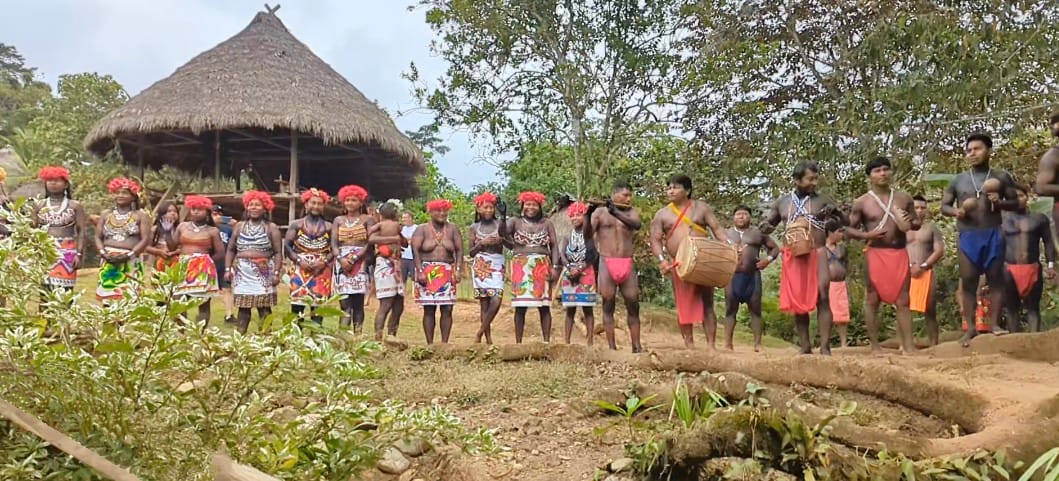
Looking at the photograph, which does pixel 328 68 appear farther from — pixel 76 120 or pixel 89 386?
pixel 89 386

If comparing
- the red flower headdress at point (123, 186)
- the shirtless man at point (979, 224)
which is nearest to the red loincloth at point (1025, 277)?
the shirtless man at point (979, 224)

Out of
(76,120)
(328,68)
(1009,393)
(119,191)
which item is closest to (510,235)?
(119,191)

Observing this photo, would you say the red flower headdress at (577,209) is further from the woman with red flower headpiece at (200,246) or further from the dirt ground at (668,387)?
the woman with red flower headpiece at (200,246)

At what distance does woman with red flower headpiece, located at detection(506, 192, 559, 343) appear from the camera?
23.5 ft

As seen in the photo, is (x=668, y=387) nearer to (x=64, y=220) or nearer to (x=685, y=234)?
(x=685, y=234)

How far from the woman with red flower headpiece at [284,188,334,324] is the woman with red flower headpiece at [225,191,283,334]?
0.56 ft

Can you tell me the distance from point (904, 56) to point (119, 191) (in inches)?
305

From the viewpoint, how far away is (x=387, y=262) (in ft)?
24.1

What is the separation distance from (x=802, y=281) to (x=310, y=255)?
14.0 ft

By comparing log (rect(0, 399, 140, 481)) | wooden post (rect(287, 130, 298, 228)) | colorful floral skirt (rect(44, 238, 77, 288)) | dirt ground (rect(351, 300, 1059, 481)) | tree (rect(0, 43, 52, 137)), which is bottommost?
dirt ground (rect(351, 300, 1059, 481))

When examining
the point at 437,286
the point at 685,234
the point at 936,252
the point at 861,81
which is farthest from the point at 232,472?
the point at 861,81

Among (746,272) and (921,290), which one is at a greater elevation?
(746,272)

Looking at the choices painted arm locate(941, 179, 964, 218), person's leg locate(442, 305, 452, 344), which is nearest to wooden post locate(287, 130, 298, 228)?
person's leg locate(442, 305, 452, 344)

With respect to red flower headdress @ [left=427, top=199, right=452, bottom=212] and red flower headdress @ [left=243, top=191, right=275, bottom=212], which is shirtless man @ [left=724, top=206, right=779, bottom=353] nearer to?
red flower headdress @ [left=427, top=199, right=452, bottom=212]
